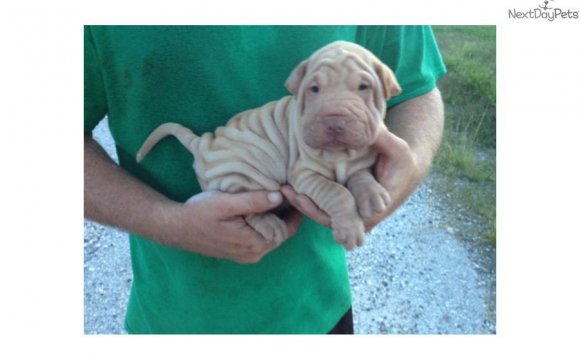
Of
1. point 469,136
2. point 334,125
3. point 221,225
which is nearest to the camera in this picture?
point 334,125

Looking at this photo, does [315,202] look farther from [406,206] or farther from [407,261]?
[406,206]

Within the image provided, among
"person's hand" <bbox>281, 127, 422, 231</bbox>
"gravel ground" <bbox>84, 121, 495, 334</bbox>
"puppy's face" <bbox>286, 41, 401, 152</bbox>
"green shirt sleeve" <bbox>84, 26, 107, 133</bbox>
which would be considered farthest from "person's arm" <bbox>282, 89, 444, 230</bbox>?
"gravel ground" <bbox>84, 121, 495, 334</bbox>

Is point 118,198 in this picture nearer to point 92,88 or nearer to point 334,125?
point 92,88

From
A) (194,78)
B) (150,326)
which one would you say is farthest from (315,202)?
(150,326)

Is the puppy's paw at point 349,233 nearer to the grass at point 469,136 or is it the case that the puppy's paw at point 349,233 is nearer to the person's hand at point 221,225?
the person's hand at point 221,225
